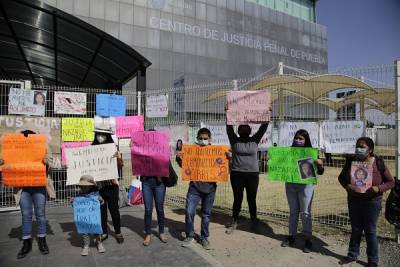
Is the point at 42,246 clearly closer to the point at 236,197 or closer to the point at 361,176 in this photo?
the point at 236,197

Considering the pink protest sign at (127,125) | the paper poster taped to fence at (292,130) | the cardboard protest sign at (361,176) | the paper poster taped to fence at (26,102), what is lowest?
the cardboard protest sign at (361,176)

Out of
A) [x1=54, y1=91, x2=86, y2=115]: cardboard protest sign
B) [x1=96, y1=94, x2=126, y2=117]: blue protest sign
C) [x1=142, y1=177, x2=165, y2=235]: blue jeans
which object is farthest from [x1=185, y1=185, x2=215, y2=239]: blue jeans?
[x1=54, y1=91, x2=86, y2=115]: cardboard protest sign

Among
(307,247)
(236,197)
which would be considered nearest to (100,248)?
(236,197)

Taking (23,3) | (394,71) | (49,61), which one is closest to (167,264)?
(394,71)

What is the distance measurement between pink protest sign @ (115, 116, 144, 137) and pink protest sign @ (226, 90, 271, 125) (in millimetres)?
2878

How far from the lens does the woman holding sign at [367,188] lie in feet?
16.2

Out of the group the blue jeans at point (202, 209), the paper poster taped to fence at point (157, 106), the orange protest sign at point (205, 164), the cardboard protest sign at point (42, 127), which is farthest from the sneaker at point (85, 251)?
the paper poster taped to fence at point (157, 106)

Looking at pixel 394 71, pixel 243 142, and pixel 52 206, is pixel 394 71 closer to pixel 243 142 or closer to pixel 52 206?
pixel 243 142

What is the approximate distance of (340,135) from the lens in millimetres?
6492

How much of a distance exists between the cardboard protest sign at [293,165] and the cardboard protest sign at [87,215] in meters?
2.74

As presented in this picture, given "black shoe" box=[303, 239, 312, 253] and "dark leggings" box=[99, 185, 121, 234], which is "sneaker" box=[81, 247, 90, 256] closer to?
"dark leggings" box=[99, 185, 121, 234]

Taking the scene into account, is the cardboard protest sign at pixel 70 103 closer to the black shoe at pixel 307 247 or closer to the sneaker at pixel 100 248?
the sneaker at pixel 100 248

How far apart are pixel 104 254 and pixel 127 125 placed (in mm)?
3990

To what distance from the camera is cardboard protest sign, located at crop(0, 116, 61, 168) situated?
812cm
